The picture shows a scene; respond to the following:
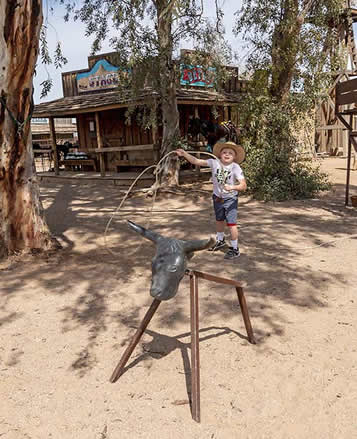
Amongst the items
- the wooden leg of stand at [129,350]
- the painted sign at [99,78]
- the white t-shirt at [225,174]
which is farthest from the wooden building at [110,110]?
the wooden leg of stand at [129,350]

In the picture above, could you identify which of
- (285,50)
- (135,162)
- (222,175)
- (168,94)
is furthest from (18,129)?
(135,162)

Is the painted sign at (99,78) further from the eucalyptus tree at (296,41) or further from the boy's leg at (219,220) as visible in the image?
the boy's leg at (219,220)

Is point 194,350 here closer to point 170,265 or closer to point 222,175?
point 170,265

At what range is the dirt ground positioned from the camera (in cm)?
256

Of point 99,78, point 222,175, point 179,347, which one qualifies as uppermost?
point 99,78

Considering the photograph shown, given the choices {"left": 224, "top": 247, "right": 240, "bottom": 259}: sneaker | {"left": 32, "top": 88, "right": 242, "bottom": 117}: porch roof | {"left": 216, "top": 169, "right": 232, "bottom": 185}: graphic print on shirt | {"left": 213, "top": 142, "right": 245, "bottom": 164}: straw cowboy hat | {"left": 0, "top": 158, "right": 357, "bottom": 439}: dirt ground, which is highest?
{"left": 32, "top": 88, "right": 242, "bottom": 117}: porch roof

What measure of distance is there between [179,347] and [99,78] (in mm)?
14005

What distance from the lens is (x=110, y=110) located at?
15.8 metres

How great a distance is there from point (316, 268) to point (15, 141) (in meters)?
4.11

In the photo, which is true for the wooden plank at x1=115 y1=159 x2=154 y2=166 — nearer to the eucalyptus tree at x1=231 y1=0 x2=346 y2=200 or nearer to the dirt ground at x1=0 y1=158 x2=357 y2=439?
the eucalyptus tree at x1=231 y1=0 x2=346 y2=200

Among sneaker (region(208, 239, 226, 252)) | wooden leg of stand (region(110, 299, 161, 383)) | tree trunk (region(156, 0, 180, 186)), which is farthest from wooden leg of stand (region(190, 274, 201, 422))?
tree trunk (region(156, 0, 180, 186))

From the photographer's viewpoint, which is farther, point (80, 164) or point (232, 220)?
point (80, 164)

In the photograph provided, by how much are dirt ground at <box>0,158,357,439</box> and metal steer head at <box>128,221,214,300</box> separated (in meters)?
0.77

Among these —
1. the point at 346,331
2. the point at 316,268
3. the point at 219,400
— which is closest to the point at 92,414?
the point at 219,400
